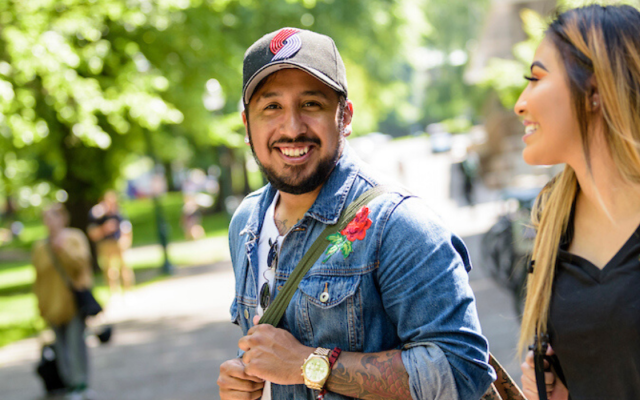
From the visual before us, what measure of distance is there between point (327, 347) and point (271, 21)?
1160cm

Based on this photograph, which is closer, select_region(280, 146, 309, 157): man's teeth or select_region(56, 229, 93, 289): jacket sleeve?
select_region(280, 146, 309, 157): man's teeth

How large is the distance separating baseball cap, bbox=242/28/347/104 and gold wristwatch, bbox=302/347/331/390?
2.70 ft

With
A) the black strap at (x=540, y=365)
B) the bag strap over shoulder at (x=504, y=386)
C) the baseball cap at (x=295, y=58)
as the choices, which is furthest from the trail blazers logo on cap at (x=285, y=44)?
the black strap at (x=540, y=365)

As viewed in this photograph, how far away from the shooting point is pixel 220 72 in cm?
1163

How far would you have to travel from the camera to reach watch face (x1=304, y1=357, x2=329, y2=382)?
188cm

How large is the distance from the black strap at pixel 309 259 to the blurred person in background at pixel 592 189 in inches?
22.6

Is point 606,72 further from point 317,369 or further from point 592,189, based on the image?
point 317,369

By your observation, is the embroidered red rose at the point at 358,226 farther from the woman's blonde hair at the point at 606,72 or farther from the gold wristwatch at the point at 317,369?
the woman's blonde hair at the point at 606,72

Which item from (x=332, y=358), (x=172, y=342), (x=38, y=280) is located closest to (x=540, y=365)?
(x=332, y=358)

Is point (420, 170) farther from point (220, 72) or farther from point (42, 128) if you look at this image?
point (42, 128)

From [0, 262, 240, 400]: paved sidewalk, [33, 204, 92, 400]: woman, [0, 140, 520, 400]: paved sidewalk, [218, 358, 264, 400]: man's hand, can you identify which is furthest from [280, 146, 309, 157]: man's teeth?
[33, 204, 92, 400]: woman

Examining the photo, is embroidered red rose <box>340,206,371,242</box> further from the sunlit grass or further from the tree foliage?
the sunlit grass

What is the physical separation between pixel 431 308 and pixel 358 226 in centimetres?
33

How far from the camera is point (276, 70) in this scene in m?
2.06
